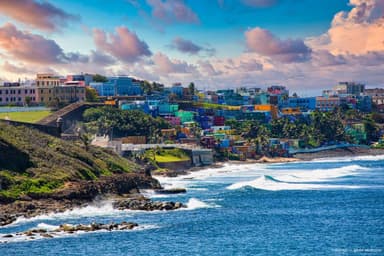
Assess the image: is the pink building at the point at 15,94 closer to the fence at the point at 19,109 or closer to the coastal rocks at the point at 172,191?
the fence at the point at 19,109

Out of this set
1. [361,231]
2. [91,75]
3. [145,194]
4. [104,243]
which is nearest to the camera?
[104,243]

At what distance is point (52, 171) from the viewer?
71.7 m

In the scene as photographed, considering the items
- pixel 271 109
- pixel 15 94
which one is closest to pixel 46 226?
pixel 15 94

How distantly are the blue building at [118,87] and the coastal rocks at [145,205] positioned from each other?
361 feet

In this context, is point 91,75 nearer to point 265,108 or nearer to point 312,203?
point 265,108

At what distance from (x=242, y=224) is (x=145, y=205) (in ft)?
35.8

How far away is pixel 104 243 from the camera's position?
4850cm

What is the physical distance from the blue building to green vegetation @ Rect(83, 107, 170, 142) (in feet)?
102

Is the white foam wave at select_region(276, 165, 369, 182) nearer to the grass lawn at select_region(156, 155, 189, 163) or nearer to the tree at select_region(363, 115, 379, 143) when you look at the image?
the grass lawn at select_region(156, 155, 189, 163)

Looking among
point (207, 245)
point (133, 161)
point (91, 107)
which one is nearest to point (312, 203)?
point (207, 245)

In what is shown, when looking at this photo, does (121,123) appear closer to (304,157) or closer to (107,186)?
(304,157)

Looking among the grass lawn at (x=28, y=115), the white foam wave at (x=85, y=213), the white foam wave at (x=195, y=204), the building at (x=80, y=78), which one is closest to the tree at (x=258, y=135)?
the grass lawn at (x=28, y=115)

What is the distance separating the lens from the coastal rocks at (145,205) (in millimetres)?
64812

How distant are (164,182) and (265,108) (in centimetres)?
9613
